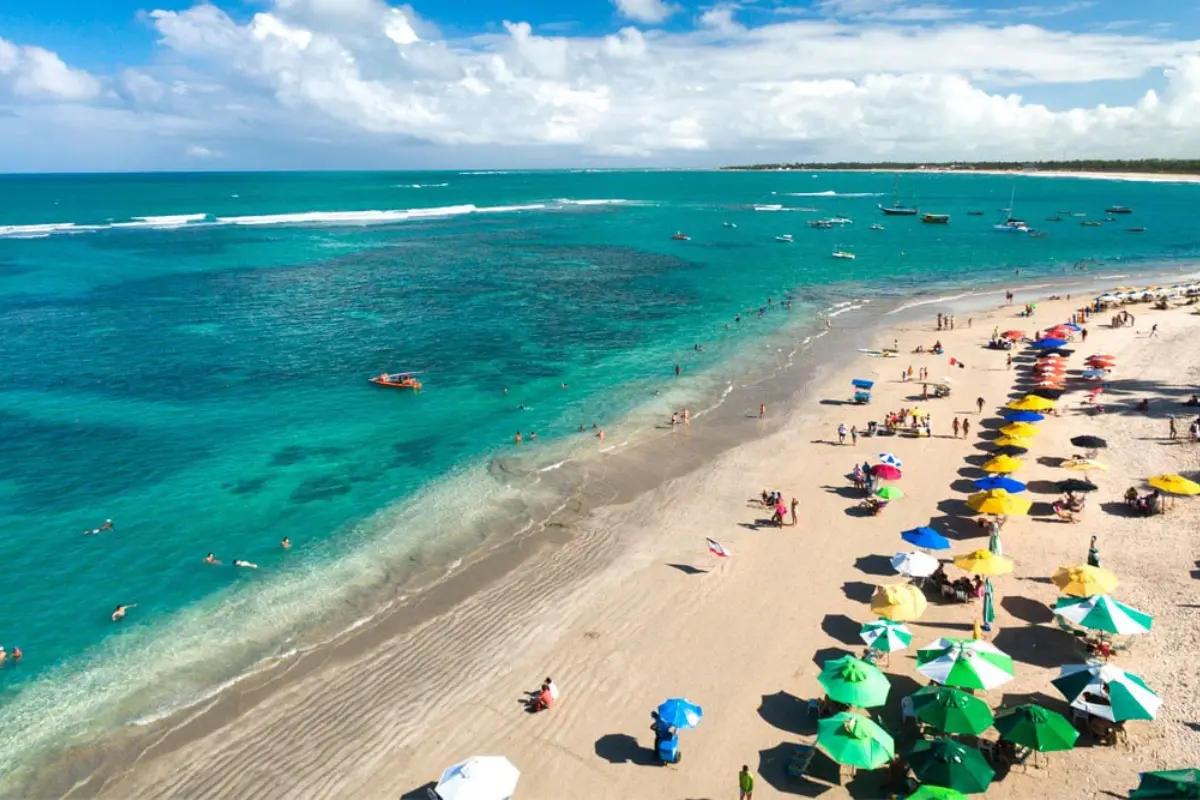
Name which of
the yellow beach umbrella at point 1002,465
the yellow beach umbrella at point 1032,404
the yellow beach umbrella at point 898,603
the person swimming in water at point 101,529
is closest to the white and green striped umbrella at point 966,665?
the yellow beach umbrella at point 898,603

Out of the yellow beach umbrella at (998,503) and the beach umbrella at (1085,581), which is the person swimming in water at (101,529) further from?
the beach umbrella at (1085,581)

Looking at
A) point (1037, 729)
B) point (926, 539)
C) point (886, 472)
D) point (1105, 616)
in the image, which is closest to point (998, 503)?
point (926, 539)

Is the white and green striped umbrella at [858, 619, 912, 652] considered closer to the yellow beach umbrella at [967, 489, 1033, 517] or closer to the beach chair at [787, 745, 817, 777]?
the beach chair at [787, 745, 817, 777]

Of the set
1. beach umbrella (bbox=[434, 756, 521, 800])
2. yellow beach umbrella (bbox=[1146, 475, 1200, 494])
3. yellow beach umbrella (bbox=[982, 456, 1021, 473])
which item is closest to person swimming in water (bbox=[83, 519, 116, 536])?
beach umbrella (bbox=[434, 756, 521, 800])

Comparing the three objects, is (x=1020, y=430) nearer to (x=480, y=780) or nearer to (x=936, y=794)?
(x=936, y=794)

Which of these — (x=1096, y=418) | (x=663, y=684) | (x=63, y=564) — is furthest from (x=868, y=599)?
(x=63, y=564)
